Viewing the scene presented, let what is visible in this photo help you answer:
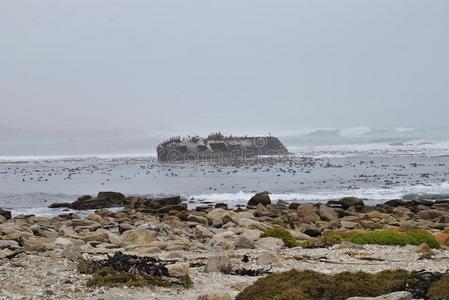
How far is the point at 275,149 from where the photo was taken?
5169 centimetres

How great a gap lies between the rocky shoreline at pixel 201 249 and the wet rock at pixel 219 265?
0.5 inches

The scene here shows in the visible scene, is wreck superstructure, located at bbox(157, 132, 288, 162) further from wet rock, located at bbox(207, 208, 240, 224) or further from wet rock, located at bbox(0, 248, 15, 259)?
wet rock, located at bbox(0, 248, 15, 259)

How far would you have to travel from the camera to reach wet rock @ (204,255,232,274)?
7434 mm

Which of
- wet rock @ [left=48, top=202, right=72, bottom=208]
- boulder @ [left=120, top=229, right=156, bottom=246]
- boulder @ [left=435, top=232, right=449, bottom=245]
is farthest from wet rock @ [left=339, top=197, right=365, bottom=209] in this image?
wet rock @ [left=48, top=202, right=72, bottom=208]

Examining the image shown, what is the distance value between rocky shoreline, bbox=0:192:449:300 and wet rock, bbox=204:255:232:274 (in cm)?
1

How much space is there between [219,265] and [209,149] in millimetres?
39724

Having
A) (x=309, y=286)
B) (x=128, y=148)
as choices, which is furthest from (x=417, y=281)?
(x=128, y=148)

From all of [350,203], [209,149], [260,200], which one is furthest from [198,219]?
[209,149]

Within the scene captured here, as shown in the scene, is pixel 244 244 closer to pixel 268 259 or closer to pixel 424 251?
pixel 268 259

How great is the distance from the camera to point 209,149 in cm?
4716

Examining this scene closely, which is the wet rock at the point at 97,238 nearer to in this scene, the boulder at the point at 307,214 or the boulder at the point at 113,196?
the boulder at the point at 307,214

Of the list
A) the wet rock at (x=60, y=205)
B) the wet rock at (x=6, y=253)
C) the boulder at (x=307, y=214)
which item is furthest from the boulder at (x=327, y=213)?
the wet rock at (x=6, y=253)

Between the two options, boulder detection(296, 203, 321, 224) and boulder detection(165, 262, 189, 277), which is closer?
boulder detection(165, 262, 189, 277)

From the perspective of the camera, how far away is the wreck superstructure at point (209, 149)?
151 feet
